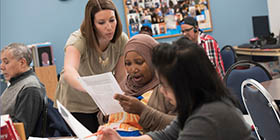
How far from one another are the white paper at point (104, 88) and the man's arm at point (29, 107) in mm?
845

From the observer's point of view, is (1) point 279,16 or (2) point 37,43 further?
(1) point 279,16

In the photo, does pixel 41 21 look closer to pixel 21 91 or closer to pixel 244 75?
pixel 21 91

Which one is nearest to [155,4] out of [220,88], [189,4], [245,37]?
[189,4]

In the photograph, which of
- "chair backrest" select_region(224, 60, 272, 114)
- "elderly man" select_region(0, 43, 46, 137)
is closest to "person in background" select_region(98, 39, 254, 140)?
"elderly man" select_region(0, 43, 46, 137)

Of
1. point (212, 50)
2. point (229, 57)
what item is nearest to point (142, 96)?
point (212, 50)

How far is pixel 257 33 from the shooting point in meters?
6.70

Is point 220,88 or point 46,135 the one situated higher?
point 220,88

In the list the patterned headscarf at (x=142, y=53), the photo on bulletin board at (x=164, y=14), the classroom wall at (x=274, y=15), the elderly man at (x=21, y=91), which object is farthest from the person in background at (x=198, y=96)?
the classroom wall at (x=274, y=15)

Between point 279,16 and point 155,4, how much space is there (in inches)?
81.7

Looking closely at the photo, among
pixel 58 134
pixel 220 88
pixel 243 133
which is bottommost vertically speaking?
pixel 58 134

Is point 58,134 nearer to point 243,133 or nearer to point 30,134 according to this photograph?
point 30,134

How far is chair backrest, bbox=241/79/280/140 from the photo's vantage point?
190 centimetres

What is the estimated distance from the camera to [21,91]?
2602mm

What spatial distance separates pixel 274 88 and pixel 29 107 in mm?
1623
